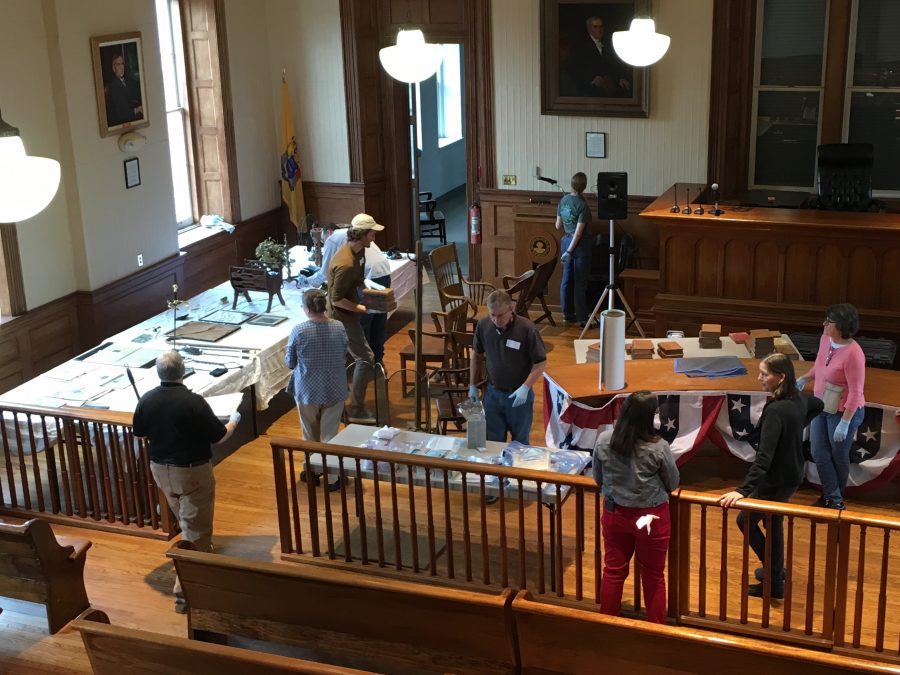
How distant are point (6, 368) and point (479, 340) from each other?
3.97 metres

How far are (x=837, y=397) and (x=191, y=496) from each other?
145 inches

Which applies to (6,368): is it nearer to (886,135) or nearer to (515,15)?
(515,15)

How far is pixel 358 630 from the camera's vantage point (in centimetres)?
508

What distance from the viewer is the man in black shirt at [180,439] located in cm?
591

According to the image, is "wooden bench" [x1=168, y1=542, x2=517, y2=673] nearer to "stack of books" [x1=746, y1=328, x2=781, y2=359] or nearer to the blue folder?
the blue folder

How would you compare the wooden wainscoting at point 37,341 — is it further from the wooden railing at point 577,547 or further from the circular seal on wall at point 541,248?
the circular seal on wall at point 541,248

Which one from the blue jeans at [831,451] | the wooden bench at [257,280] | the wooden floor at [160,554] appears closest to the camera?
the wooden floor at [160,554]

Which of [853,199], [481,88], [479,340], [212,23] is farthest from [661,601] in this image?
[212,23]

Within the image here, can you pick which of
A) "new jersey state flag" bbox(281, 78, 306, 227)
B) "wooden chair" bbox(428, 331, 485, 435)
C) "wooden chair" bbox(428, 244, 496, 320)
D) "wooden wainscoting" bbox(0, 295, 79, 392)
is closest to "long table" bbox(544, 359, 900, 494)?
"wooden chair" bbox(428, 331, 485, 435)

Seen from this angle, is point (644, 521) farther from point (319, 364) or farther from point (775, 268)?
point (775, 268)

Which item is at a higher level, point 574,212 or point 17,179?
point 17,179

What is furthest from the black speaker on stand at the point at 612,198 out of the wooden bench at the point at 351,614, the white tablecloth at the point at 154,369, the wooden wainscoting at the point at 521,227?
the wooden bench at the point at 351,614

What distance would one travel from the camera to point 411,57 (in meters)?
6.98

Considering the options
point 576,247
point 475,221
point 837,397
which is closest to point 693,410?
point 837,397
